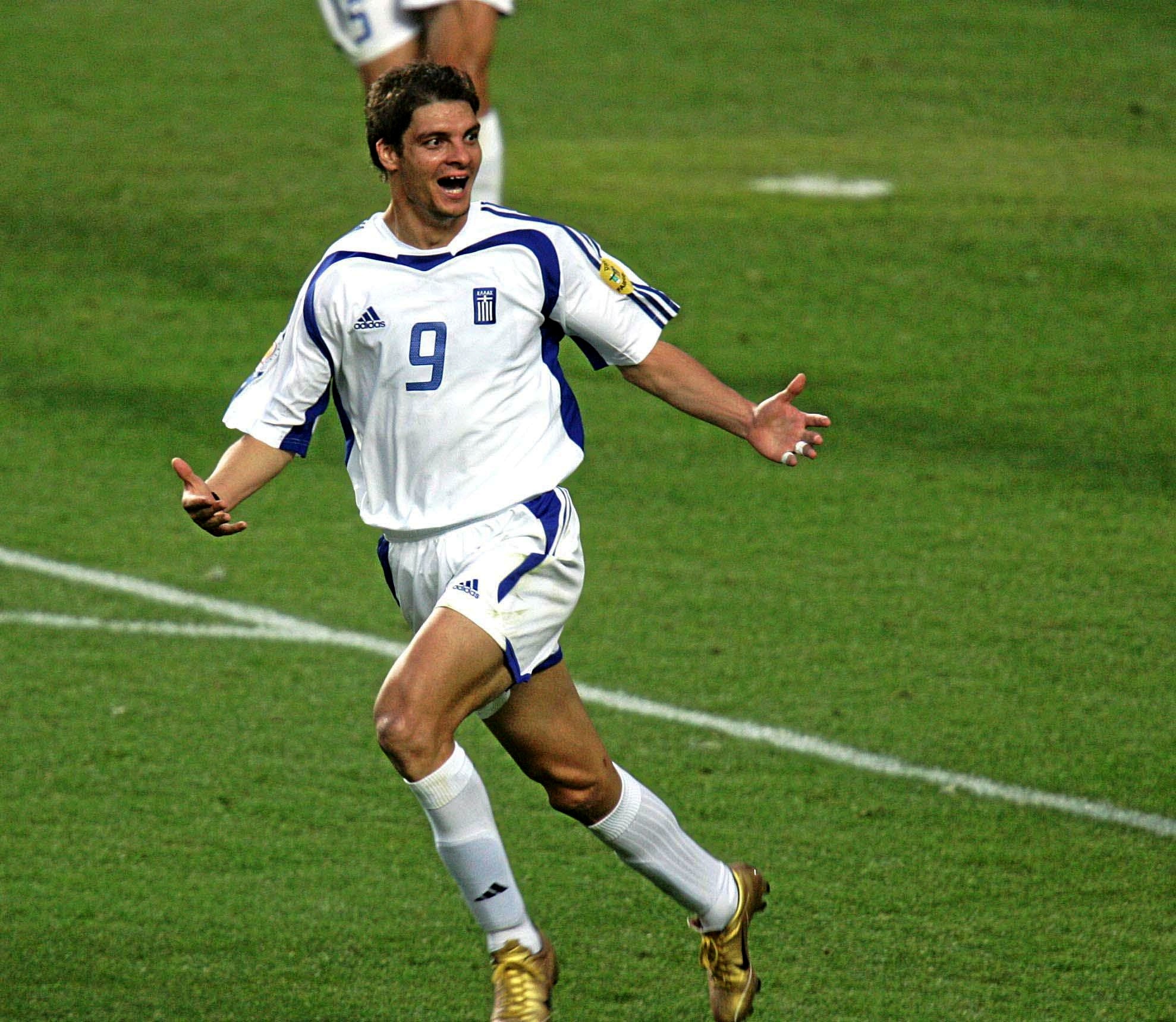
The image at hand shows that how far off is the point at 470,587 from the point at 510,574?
98 mm

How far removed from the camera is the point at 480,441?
4.38 meters

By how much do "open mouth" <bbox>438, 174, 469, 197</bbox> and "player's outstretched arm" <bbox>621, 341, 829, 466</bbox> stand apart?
587mm

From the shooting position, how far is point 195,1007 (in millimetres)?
4539

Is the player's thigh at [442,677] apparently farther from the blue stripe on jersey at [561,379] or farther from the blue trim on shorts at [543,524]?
the blue stripe on jersey at [561,379]

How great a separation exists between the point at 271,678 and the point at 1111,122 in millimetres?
10413

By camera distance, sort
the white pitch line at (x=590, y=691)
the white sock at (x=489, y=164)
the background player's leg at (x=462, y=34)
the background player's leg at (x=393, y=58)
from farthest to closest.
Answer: the white sock at (x=489, y=164) < the background player's leg at (x=393, y=58) < the background player's leg at (x=462, y=34) < the white pitch line at (x=590, y=691)

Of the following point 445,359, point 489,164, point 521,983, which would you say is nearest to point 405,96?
point 445,359

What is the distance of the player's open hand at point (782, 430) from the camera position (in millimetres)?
4414

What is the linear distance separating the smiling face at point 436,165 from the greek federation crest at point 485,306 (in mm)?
172

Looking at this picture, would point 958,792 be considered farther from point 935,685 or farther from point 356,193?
point 356,193

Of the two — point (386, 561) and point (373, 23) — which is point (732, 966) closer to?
point (386, 561)

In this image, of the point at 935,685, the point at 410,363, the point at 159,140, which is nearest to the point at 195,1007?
the point at 410,363

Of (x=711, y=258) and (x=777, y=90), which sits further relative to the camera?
(x=777, y=90)

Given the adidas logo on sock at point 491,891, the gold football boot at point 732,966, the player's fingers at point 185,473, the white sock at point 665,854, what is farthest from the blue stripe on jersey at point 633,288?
the gold football boot at point 732,966
